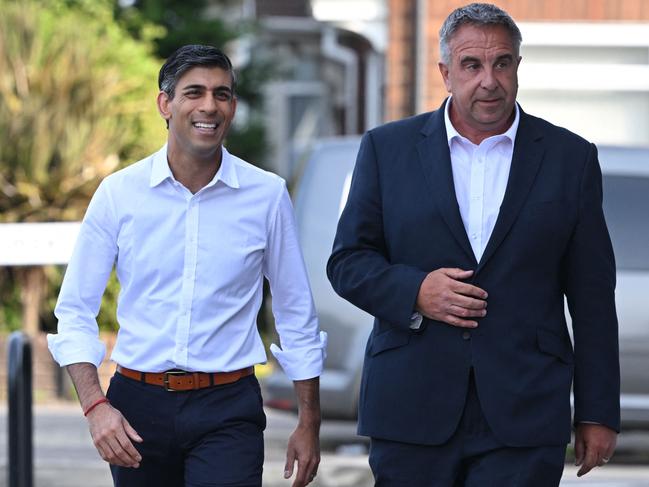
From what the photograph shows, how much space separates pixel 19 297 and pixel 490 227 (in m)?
10.6

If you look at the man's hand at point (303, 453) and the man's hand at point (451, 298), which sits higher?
the man's hand at point (451, 298)

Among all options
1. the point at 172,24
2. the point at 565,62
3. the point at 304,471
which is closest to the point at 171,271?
the point at 304,471

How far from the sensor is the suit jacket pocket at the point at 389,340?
4277mm

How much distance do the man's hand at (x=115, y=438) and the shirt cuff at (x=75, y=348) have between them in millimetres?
178

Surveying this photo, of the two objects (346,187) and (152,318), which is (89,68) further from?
(152,318)

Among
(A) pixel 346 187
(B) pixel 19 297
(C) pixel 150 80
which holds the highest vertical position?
(C) pixel 150 80

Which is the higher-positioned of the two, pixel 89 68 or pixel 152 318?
pixel 89 68

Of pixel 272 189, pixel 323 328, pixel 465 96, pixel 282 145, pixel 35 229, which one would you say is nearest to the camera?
pixel 465 96

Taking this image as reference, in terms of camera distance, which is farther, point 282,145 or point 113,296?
point 282,145

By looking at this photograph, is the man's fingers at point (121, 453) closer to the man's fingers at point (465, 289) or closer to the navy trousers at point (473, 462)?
the navy trousers at point (473, 462)

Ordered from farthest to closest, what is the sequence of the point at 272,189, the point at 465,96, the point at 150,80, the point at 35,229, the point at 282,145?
the point at 282,145, the point at 150,80, the point at 35,229, the point at 272,189, the point at 465,96

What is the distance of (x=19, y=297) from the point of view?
14.3 m

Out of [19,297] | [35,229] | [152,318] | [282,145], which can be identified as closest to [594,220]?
[152,318]

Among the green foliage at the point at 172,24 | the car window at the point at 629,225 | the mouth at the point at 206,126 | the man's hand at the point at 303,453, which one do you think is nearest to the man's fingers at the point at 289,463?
the man's hand at the point at 303,453
